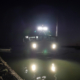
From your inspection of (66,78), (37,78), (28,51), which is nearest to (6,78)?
(37,78)

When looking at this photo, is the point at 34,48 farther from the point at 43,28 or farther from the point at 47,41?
the point at 43,28

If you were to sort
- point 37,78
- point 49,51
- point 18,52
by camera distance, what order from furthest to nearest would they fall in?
point 18,52, point 49,51, point 37,78

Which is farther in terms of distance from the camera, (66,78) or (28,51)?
(28,51)

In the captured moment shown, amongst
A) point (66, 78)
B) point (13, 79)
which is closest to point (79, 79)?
point (66, 78)

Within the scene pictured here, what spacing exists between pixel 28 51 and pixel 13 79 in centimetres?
926

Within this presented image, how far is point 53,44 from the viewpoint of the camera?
599 inches

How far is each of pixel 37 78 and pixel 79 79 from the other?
2046 millimetres

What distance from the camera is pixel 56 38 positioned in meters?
15.3

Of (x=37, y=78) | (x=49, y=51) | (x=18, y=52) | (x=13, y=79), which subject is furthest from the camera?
(x=18, y=52)

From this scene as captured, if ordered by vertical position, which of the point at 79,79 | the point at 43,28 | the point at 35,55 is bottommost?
the point at 35,55

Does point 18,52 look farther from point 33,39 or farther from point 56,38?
point 56,38

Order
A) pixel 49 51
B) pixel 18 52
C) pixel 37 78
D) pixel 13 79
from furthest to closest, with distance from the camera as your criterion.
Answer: pixel 18 52 < pixel 49 51 < pixel 37 78 < pixel 13 79

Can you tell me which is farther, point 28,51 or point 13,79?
point 28,51

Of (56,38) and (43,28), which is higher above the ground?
(43,28)
